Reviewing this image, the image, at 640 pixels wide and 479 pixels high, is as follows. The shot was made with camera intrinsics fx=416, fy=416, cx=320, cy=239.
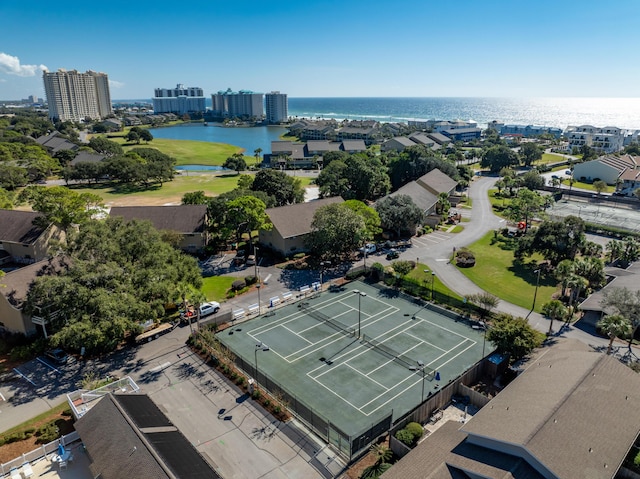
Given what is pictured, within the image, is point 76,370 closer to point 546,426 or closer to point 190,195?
point 546,426

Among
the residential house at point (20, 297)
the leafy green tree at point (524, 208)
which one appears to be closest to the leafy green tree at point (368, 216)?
the leafy green tree at point (524, 208)

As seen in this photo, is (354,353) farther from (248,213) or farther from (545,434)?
(248,213)

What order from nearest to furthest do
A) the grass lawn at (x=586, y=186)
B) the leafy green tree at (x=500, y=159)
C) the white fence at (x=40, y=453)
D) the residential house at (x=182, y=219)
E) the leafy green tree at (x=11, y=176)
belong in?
1. the white fence at (x=40, y=453)
2. the residential house at (x=182, y=219)
3. the leafy green tree at (x=11, y=176)
4. the grass lawn at (x=586, y=186)
5. the leafy green tree at (x=500, y=159)

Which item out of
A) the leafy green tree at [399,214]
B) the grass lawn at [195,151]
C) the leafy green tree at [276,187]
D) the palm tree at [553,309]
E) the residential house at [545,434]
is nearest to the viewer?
the residential house at [545,434]

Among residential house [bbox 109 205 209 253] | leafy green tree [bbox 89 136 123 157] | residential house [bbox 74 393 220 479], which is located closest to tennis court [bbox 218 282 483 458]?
residential house [bbox 74 393 220 479]

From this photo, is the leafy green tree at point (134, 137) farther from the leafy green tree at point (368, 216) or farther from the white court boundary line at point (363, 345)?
the white court boundary line at point (363, 345)

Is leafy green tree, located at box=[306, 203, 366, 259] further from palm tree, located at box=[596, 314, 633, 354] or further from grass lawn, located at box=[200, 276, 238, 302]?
palm tree, located at box=[596, 314, 633, 354]
